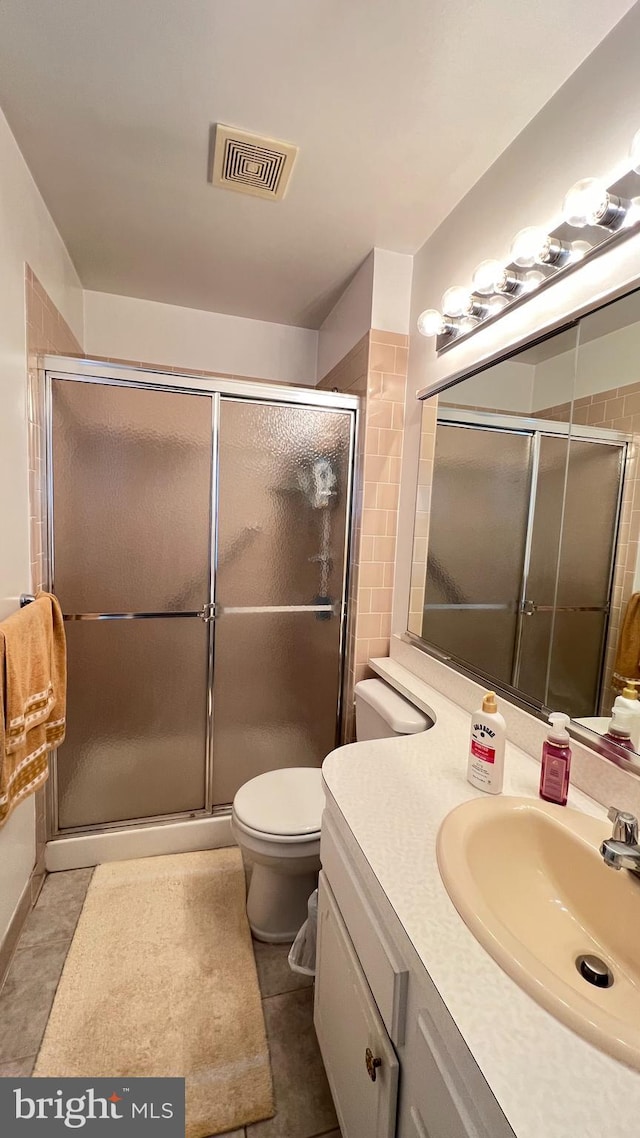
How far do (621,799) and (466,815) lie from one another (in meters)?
0.32

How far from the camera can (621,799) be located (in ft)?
2.98

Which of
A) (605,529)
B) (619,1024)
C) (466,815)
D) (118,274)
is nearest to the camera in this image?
(619,1024)

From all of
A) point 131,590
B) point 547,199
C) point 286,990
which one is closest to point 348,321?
point 547,199

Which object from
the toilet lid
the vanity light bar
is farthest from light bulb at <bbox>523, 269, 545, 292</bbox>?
the toilet lid

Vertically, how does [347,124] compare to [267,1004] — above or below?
above

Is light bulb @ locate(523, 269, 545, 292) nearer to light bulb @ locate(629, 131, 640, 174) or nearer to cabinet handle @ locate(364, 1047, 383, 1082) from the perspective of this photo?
light bulb @ locate(629, 131, 640, 174)

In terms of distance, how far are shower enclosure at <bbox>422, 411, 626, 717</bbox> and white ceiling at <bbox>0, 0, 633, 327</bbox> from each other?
0.74 m

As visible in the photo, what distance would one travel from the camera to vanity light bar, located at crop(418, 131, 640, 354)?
36.1 inches

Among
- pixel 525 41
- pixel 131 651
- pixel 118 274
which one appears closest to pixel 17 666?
pixel 131 651

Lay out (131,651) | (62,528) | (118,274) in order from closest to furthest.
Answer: (62,528) → (131,651) → (118,274)

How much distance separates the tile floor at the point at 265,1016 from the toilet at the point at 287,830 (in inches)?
4.2

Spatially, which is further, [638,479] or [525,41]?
[525,41]

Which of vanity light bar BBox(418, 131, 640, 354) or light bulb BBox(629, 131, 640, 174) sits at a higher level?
light bulb BBox(629, 131, 640, 174)

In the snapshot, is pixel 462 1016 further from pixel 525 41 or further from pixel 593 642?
pixel 525 41
